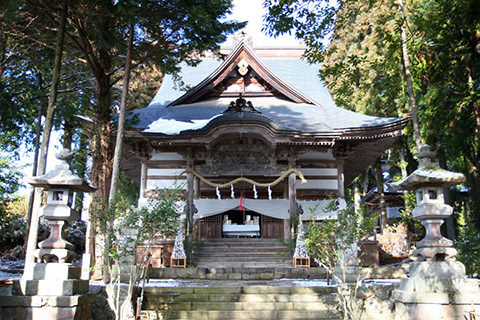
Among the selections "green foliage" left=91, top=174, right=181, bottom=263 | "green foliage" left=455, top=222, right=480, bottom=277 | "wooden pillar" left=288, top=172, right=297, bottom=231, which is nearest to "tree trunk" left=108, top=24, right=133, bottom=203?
"green foliage" left=91, top=174, right=181, bottom=263

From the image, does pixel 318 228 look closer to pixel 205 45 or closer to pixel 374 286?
pixel 374 286

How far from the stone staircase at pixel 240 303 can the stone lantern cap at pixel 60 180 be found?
2.49 m

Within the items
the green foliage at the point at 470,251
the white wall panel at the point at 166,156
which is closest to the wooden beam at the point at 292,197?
the white wall panel at the point at 166,156

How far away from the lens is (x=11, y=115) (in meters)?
14.4

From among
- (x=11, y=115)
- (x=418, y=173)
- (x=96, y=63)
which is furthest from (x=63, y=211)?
(x=11, y=115)

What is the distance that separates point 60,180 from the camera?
649 centimetres

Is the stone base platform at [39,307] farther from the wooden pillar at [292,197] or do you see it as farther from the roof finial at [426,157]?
the wooden pillar at [292,197]

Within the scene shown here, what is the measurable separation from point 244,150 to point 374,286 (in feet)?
Answer: 24.7

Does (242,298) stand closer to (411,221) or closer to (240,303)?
(240,303)

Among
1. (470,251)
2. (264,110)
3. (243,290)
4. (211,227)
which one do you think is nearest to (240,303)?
(243,290)

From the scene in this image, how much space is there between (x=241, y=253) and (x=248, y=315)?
5.06m

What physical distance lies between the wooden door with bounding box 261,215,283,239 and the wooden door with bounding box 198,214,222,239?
163 centimetres

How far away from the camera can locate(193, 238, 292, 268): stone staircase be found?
1116 centimetres

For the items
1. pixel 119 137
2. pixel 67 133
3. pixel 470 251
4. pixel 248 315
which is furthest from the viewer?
pixel 67 133
